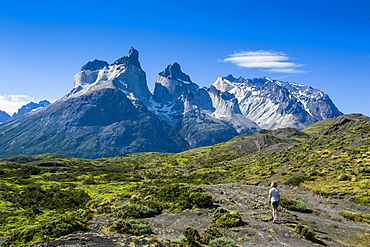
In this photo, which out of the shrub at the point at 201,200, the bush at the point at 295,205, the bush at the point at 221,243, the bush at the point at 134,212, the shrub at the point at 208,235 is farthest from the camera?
the bush at the point at 295,205

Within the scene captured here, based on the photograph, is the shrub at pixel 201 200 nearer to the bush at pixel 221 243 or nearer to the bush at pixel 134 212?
the bush at pixel 134 212

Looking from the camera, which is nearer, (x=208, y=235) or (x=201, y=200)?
(x=208, y=235)

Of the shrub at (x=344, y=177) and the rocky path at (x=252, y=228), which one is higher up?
the shrub at (x=344, y=177)

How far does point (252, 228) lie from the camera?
18.4m

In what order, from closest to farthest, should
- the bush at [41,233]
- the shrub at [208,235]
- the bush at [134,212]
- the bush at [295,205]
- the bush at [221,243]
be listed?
the bush at [221,243] → the bush at [41,233] → the shrub at [208,235] → the bush at [134,212] → the bush at [295,205]

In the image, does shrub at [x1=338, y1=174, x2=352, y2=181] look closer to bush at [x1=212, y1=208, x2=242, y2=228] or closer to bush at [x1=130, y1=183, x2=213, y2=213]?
bush at [x1=130, y1=183, x2=213, y2=213]

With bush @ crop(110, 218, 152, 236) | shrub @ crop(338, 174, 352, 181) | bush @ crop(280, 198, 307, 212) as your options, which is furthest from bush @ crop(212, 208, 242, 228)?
shrub @ crop(338, 174, 352, 181)

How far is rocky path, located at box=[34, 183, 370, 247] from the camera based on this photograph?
1377cm

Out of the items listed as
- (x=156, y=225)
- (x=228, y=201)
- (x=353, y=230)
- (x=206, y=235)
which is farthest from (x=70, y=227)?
(x=353, y=230)

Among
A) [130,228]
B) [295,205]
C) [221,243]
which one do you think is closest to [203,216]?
[221,243]

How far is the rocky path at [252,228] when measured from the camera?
45.2ft

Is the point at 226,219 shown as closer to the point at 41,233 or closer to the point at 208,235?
the point at 208,235

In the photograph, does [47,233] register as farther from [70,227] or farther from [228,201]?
[228,201]

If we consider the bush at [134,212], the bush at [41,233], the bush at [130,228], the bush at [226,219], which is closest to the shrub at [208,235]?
the bush at [226,219]
